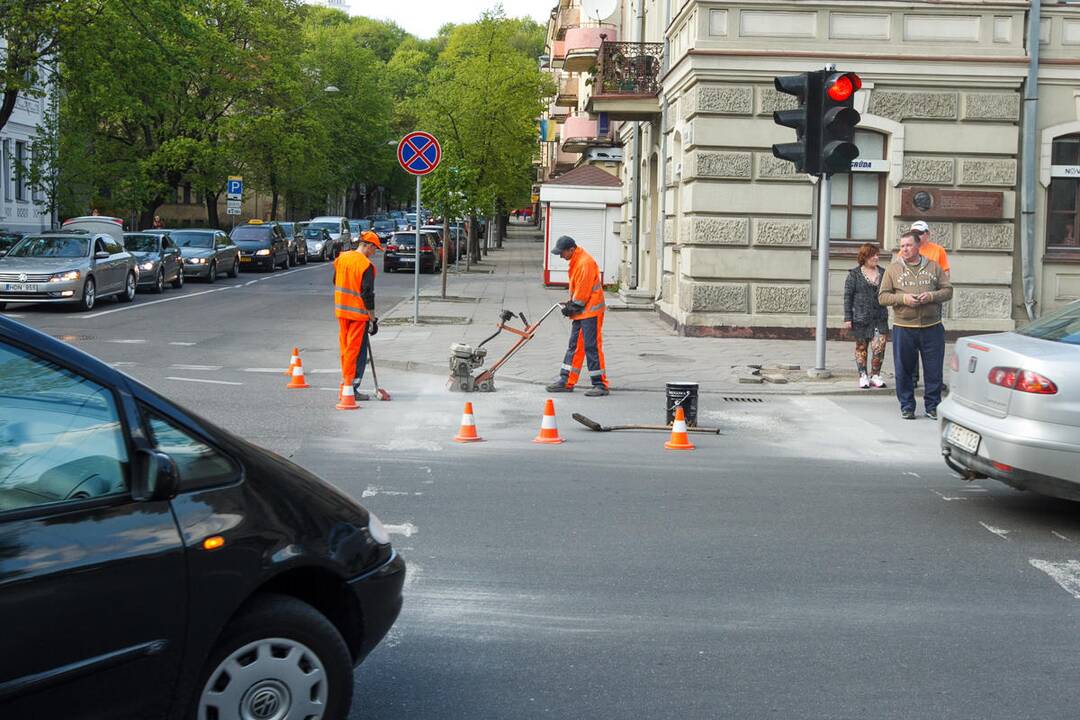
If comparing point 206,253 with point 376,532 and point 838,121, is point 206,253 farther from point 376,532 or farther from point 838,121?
point 376,532

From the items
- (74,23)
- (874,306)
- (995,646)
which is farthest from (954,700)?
(74,23)

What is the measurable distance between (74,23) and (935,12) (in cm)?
1915

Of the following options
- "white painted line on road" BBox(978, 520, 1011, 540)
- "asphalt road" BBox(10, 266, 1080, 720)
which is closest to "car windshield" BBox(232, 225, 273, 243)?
"asphalt road" BBox(10, 266, 1080, 720)

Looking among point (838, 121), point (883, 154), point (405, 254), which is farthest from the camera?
point (405, 254)

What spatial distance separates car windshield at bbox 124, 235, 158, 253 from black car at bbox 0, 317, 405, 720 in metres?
30.2

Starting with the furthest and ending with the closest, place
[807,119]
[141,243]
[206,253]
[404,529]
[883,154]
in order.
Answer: [206,253]
[141,243]
[883,154]
[807,119]
[404,529]

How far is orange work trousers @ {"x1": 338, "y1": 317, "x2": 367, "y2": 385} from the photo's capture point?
13031 mm

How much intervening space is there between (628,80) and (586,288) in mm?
12518

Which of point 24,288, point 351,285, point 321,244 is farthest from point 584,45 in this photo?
point 351,285

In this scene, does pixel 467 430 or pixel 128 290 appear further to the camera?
pixel 128 290

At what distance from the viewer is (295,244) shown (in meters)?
50.5

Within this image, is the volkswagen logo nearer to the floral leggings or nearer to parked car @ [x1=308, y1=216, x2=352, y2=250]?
the floral leggings

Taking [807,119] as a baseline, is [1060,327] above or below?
below

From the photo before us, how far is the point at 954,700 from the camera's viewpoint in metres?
4.85
